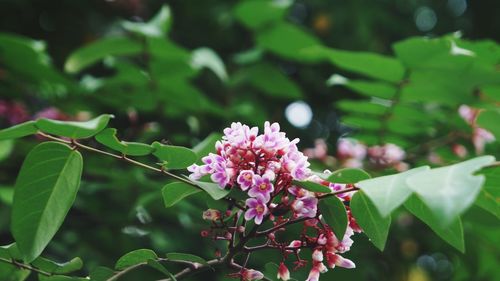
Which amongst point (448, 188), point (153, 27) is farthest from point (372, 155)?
point (448, 188)

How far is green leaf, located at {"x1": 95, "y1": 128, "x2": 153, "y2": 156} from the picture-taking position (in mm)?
1087

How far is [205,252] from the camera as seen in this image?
244 cm

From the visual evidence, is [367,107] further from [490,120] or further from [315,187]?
[315,187]

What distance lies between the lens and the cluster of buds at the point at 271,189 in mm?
1026

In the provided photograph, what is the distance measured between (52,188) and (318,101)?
240 centimetres

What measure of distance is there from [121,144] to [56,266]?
0.27 meters

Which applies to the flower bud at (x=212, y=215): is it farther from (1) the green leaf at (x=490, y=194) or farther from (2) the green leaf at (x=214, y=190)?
(1) the green leaf at (x=490, y=194)

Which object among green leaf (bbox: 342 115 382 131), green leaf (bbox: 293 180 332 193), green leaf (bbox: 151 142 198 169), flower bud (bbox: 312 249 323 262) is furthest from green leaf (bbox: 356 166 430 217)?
green leaf (bbox: 342 115 382 131)

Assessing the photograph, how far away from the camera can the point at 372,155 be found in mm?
2367

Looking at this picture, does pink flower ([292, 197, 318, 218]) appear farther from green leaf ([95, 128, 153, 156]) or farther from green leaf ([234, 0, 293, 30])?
green leaf ([234, 0, 293, 30])

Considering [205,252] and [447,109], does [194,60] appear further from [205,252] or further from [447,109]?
[447,109]

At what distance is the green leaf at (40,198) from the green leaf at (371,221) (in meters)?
0.47

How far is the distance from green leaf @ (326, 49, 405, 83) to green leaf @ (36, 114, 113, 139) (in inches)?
40.6

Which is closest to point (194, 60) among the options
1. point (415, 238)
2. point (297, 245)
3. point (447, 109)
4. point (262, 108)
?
point (262, 108)
